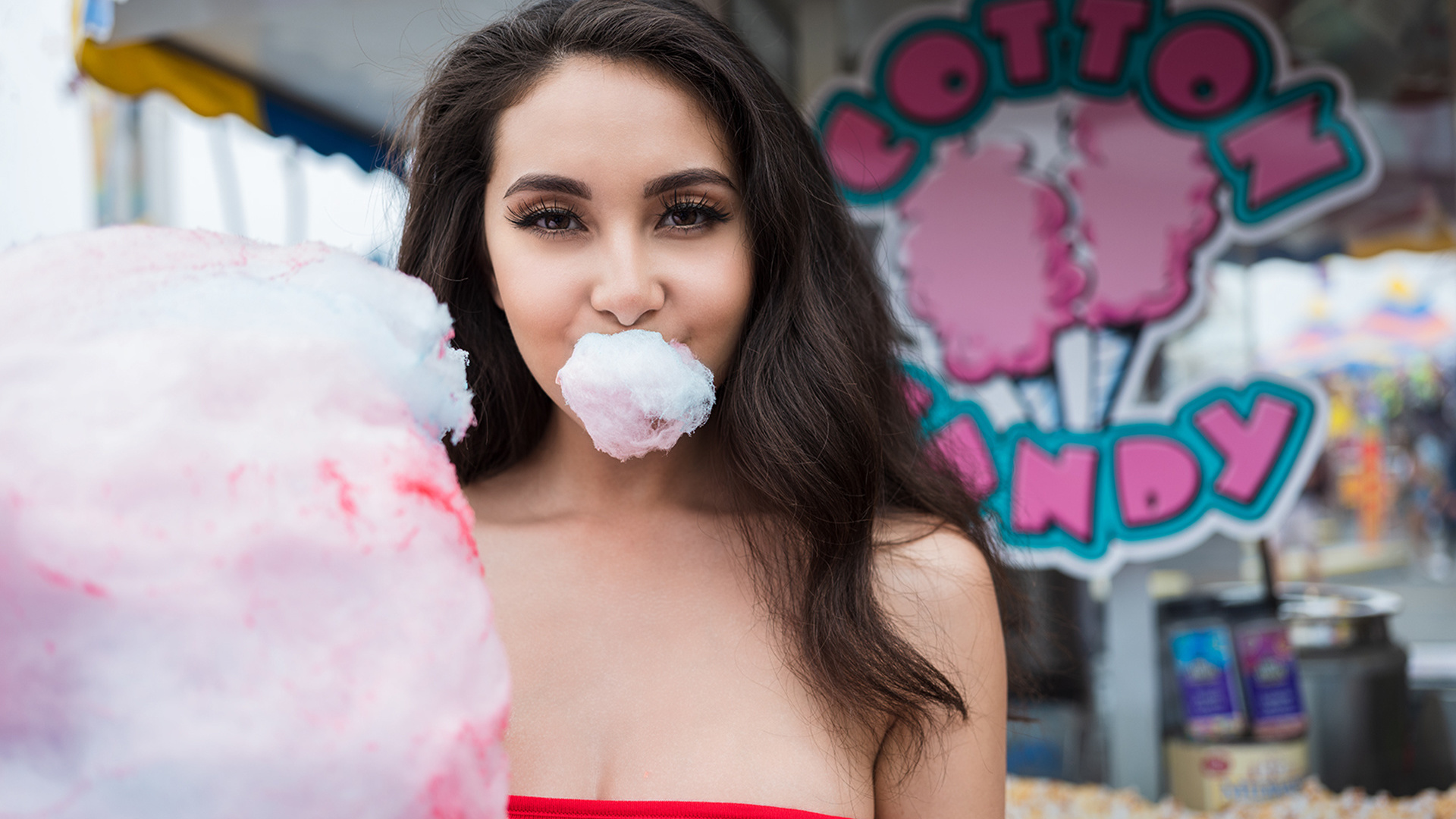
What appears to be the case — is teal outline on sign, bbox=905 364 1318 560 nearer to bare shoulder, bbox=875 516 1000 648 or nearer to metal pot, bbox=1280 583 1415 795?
metal pot, bbox=1280 583 1415 795

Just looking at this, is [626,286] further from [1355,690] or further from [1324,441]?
[1355,690]

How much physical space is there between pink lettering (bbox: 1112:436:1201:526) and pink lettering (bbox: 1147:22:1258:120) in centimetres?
91

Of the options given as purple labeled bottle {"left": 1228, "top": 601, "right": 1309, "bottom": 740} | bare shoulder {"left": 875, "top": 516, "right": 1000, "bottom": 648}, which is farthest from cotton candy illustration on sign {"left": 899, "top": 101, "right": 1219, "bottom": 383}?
bare shoulder {"left": 875, "top": 516, "right": 1000, "bottom": 648}

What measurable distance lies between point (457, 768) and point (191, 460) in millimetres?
213

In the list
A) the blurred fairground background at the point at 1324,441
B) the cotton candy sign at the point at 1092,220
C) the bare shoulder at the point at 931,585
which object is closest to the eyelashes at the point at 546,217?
the bare shoulder at the point at 931,585

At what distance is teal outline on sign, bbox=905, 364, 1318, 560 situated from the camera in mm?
2666

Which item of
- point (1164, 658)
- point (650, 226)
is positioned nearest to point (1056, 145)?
point (1164, 658)

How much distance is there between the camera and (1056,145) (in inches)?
112

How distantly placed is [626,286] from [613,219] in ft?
0.24

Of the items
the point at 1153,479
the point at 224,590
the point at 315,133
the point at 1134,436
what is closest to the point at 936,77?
the point at 1134,436

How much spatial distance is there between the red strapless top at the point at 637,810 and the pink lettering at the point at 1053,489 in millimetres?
1924

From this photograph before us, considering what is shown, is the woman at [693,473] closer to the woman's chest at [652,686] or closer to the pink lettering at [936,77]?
the woman's chest at [652,686]

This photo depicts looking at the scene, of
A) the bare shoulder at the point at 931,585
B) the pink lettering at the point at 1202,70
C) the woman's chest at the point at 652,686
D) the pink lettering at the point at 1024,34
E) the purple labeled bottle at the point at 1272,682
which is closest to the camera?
the woman's chest at the point at 652,686

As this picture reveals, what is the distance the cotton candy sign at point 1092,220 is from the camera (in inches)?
106
